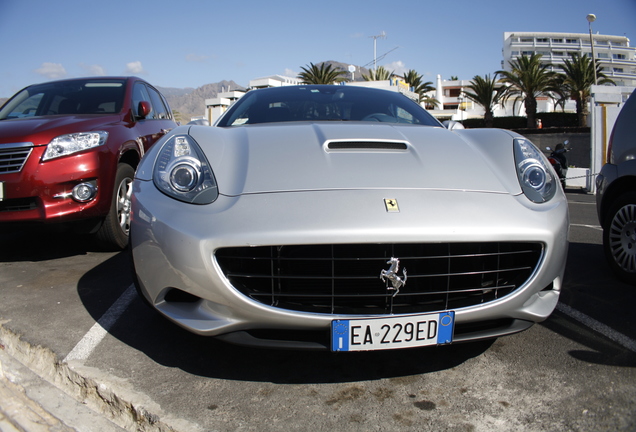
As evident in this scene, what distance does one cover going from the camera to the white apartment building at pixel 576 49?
8881 centimetres

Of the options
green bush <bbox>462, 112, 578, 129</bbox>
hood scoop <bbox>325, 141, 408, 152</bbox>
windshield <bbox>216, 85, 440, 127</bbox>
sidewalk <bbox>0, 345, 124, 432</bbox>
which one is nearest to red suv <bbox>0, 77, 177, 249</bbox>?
windshield <bbox>216, 85, 440, 127</bbox>

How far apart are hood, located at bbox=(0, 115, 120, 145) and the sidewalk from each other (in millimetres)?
2018

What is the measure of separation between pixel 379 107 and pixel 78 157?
7.29ft

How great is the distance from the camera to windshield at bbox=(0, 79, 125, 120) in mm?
4836

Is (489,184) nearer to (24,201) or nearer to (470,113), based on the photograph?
(24,201)

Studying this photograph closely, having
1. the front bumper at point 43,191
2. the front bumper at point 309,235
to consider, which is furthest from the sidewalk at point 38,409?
the front bumper at point 43,191

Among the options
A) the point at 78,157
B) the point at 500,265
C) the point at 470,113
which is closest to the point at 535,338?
the point at 500,265

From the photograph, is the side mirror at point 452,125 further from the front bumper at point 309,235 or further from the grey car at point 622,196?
the grey car at point 622,196

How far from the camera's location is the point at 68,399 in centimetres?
208

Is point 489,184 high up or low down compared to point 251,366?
up

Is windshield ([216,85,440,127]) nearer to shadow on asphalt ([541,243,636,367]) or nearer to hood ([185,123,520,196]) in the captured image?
hood ([185,123,520,196])

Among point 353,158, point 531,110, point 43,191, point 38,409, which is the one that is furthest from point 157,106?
point 531,110

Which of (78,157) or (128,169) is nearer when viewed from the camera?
(78,157)

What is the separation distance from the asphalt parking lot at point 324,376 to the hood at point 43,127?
4.21 ft
